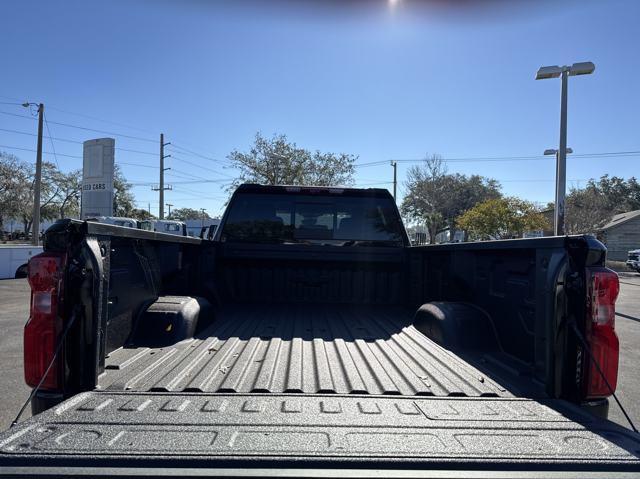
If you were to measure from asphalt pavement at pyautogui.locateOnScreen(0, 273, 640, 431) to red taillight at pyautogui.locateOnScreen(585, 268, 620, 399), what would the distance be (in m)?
2.68

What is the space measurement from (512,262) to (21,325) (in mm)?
9600

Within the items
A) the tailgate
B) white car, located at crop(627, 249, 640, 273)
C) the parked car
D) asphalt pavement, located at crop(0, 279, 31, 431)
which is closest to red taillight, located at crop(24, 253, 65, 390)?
the parked car

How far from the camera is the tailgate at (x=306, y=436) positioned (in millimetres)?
1710

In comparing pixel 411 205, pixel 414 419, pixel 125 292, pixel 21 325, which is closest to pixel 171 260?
pixel 125 292

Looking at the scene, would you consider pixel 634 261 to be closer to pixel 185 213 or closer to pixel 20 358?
pixel 20 358

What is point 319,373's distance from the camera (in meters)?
2.88

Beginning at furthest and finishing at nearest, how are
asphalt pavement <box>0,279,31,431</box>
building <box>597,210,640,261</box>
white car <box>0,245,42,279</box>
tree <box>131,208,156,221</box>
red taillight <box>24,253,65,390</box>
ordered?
1. tree <box>131,208,156,221</box>
2. building <box>597,210,640,261</box>
3. white car <box>0,245,42,279</box>
4. asphalt pavement <box>0,279,31,431</box>
5. red taillight <box>24,253,65,390</box>

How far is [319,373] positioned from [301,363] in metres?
0.22

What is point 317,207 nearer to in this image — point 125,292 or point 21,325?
point 125,292

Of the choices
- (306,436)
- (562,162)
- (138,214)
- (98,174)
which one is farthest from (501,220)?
(138,214)

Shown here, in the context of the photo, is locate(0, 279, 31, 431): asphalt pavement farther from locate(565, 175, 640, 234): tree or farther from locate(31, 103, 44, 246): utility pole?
locate(565, 175, 640, 234): tree

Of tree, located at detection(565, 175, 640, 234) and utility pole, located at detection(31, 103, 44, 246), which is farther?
tree, located at detection(565, 175, 640, 234)

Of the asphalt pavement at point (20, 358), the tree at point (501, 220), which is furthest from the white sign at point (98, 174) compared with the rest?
the tree at point (501, 220)

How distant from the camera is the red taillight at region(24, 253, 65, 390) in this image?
2.37m
